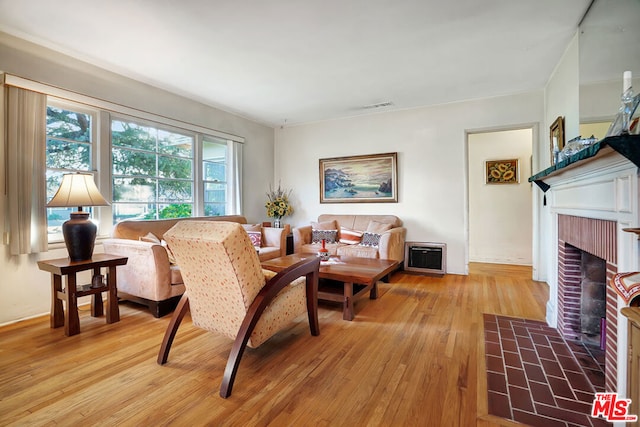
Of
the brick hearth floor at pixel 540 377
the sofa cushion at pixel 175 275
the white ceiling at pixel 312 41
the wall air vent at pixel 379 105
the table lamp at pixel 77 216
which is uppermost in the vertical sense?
the wall air vent at pixel 379 105

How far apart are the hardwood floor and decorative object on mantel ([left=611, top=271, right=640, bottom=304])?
83 centimetres

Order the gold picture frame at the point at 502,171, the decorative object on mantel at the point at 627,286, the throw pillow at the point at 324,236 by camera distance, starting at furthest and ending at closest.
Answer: the gold picture frame at the point at 502,171 < the throw pillow at the point at 324,236 < the decorative object on mantel at the point at 627,286

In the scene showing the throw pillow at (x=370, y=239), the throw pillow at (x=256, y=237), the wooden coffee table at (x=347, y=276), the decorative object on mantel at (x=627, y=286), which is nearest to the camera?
the decorative object on mantel at (x=627, y=286)

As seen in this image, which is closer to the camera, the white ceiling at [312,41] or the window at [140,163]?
the white ceiling at [312,41]

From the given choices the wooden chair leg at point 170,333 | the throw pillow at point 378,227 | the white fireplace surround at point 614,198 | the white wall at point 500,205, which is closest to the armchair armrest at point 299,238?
the throw pillow at point 378,227

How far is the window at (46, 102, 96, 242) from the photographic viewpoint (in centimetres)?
300

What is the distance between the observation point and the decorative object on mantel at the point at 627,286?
3.37 feet

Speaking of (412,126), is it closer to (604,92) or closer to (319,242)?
(319,242)

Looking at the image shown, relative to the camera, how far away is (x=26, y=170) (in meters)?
2.73

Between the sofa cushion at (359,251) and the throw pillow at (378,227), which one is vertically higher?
the throw pillow at (378,227)

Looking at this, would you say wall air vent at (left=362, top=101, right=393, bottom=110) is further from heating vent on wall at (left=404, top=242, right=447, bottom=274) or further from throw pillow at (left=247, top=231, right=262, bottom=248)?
throw pillow at (left=247, top=231, right=262, bottom=248)

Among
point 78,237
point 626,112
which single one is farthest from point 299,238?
point 626,112

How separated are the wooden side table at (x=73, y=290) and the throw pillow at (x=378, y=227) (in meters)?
3.25

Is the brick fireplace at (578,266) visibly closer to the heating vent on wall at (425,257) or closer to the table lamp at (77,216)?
the heating vent on wall at (425,257)
